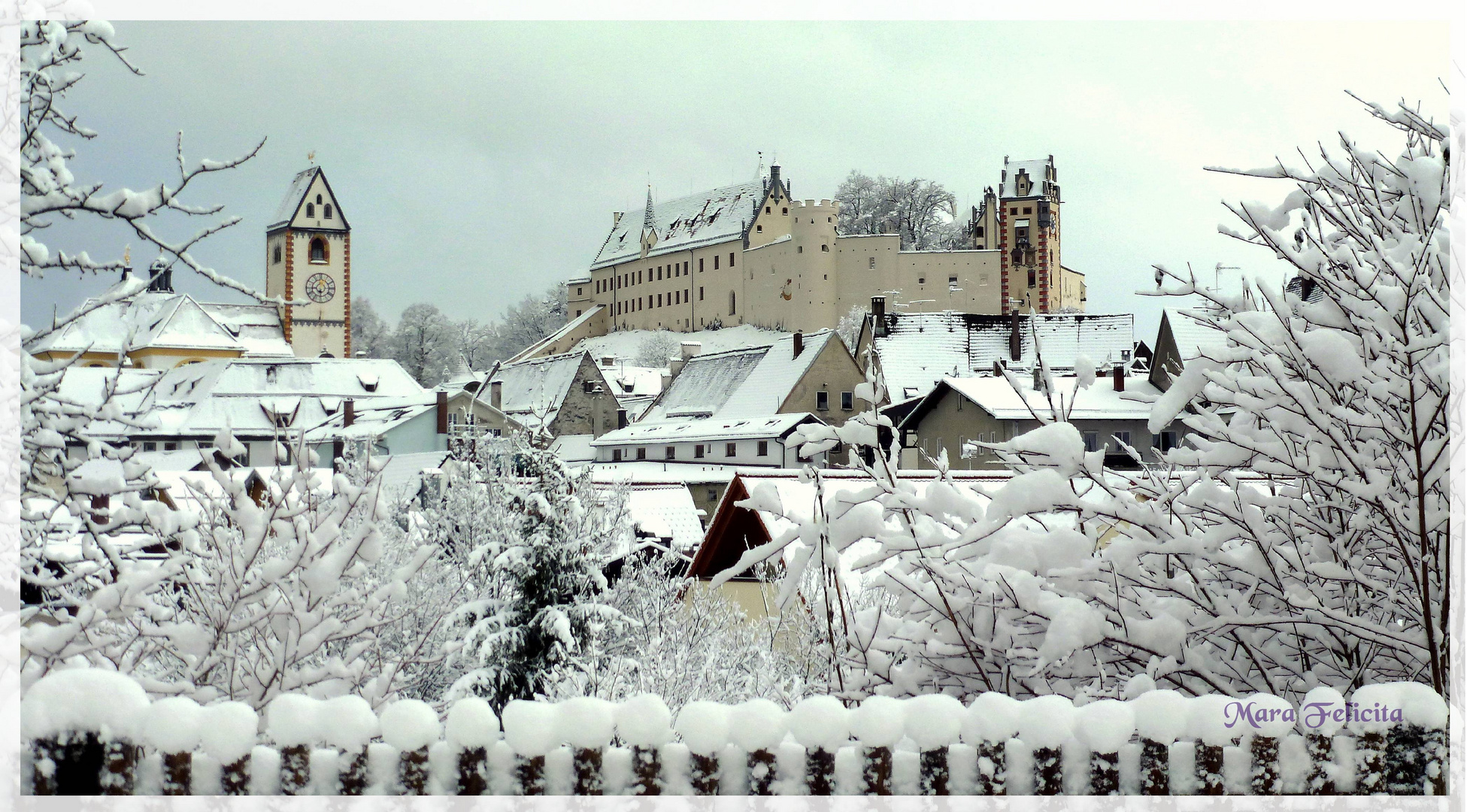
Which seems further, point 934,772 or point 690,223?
point 690,223

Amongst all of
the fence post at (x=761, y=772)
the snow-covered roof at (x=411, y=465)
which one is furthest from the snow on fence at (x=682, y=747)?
the snow-covered roof at (x=411, y=465)

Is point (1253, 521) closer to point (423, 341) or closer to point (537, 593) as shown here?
point (537, 593)

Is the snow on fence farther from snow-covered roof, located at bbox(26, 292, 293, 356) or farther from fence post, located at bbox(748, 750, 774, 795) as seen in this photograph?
snow-covered roof, located at bbox(26, 292, 293, 356)

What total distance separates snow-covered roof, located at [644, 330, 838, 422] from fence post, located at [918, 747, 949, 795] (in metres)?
42.8

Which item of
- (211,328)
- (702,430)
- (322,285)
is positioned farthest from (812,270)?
(702,430)

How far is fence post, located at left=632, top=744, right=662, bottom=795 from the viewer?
138 inches

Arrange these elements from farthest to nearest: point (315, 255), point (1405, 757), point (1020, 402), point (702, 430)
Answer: point (315, 255) → point (702, 430) → point (1020, 402) → point (1405, 757)

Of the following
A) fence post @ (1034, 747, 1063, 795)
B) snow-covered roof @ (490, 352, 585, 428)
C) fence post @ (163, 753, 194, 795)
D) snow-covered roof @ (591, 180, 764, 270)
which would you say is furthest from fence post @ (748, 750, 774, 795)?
snow-covered roof @ (591, 180, 764, 270)

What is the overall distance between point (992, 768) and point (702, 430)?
43.6 m

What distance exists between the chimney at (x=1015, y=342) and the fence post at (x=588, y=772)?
138ft

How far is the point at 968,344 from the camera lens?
4522 centimetres

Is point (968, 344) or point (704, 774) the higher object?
point (968, 344)

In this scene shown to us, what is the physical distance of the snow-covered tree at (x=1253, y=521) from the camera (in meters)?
4.06

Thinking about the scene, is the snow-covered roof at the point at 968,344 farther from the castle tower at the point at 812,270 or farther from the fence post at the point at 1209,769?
the fence post at the point at 1209,769
